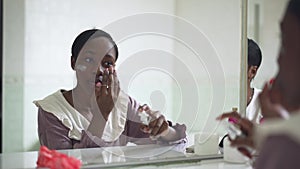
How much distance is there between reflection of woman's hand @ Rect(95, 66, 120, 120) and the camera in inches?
31.4

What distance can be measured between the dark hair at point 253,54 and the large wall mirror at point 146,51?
0.8 inches

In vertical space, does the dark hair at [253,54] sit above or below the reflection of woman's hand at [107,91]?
above

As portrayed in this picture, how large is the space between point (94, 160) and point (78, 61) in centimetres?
27

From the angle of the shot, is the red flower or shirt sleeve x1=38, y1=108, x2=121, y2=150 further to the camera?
shirt sleeve x1=38, y1=108, x2=121, y2=150

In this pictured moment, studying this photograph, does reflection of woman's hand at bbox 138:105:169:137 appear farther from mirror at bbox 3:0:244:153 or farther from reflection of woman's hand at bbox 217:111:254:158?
reflection of woman's hand at bbox 217:111:254:158

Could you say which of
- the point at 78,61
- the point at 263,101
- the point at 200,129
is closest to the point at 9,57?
the point at 78,61

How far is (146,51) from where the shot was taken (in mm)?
950

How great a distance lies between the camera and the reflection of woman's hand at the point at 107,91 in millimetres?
798

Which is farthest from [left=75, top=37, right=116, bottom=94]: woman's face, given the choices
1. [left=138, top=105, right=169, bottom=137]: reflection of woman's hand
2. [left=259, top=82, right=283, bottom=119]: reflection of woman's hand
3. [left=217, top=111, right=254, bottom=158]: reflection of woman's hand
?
[left=259, top=82, right=283, bottom=119]: reflection of woman's hand

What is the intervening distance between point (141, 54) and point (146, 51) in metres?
0.02

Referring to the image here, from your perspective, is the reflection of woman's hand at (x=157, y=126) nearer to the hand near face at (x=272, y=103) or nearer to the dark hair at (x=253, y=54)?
the dark hair at (x=253, y=54)

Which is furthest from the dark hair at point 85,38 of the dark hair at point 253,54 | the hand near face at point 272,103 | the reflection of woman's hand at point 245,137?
the hand near face at point 272,103

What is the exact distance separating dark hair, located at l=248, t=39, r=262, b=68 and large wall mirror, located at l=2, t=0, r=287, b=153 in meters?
0.02

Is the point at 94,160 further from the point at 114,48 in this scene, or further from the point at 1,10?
the point at 1,10
